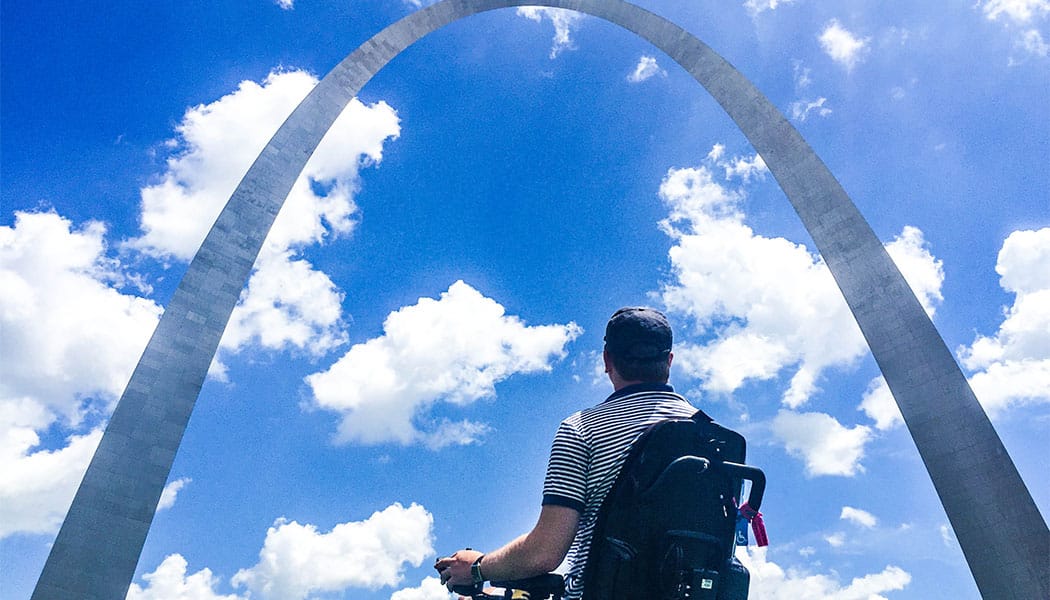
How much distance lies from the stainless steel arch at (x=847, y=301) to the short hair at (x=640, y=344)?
36.1 ft

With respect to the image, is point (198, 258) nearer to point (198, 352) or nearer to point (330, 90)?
point (198, 352)

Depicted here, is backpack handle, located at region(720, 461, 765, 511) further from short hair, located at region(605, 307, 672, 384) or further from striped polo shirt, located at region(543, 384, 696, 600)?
short hair, located at region(605, 307, 672, 384)

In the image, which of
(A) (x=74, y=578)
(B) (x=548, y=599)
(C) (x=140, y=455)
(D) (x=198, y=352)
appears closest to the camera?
(B) (x=548, y=599)

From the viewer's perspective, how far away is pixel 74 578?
10531 millimetres

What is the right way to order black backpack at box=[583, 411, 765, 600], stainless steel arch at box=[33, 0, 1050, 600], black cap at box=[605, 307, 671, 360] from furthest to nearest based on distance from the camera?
stainless steel arch at box=[33, 0, 1050, 600]
black cap at box=[605, 307, 671, 360]
black backpack at box=[583, 411, 765, 600]

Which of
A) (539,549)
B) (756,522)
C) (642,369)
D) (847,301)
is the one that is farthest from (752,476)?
(847,301)

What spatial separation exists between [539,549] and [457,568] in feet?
1.02

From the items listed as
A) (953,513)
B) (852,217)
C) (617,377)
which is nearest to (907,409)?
(953,513)

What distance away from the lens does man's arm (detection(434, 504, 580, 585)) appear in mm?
1765

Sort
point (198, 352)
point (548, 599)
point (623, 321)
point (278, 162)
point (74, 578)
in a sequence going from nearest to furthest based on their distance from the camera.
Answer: point (548, 599) → point (623, 321) → point (74, 578) → point (198, 352) → point (278, 162)

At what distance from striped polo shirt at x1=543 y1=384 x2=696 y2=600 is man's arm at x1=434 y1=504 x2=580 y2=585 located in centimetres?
3

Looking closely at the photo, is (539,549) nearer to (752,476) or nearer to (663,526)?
(663,526)

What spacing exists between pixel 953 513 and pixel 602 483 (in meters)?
11.4

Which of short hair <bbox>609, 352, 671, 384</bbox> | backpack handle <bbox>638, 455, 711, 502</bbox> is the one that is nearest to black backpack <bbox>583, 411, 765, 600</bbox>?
backpack handle <bbox>638, 455, 711, 502</bbox>
